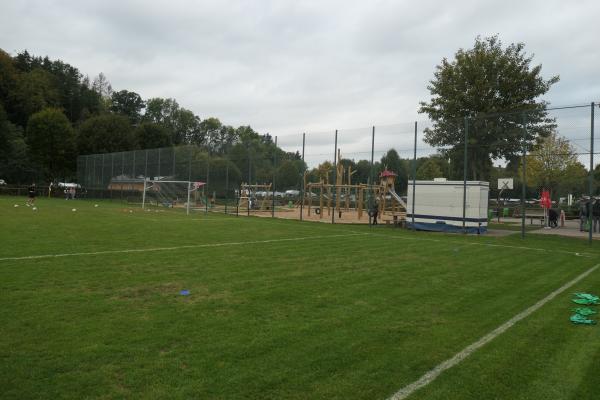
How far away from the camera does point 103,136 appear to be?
194 ft

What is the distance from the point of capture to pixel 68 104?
94.1 m

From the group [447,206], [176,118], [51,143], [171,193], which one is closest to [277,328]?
[447,206]

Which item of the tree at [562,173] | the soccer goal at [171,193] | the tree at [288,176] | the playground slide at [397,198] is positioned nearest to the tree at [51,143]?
the soccer goal at [171,193]

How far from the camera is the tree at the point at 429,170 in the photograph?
20.4m

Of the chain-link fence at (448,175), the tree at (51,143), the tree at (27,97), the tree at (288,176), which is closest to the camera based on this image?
the chain-link fence at (448,175)

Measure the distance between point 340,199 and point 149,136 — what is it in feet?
150

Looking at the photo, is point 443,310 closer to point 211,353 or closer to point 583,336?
Answer: point 583,336

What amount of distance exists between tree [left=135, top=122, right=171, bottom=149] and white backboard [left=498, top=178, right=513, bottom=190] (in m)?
56.9

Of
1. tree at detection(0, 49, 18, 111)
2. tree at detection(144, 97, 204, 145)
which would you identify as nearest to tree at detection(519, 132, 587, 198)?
tree at detection(0, 49, 18, 111)

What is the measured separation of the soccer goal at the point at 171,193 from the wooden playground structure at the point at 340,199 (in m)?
3.90

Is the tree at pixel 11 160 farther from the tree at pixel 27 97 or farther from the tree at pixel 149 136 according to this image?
the tree at pixel 27 97

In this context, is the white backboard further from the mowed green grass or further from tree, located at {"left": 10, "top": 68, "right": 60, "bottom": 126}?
tree, located at {"left": 10, "top": 68, "right": 60, "bottom": 126}

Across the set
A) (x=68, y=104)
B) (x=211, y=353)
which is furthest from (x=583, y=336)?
(x=68, y=104)

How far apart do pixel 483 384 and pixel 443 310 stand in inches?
91.2
